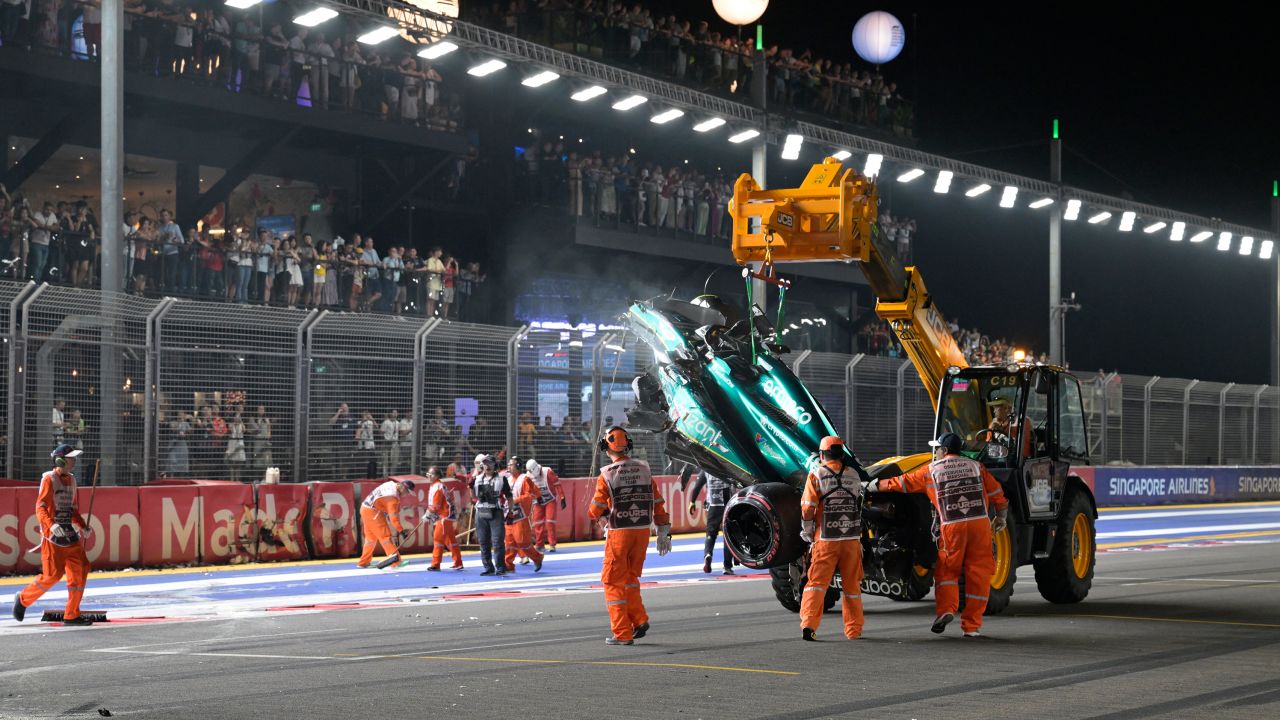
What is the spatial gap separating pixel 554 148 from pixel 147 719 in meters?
25.5

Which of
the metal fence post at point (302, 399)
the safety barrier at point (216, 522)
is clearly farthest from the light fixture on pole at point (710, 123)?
the metal fence post at point (302, 399)

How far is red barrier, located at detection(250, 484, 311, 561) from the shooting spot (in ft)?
63.4

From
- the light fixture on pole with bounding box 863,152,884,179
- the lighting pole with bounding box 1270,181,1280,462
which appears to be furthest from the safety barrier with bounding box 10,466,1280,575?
the lighting pole with bounding box 1270,181,1280,462

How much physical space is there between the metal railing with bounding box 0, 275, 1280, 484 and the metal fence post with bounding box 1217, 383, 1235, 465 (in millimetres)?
12307

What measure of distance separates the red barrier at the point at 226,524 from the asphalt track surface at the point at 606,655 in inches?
57.4

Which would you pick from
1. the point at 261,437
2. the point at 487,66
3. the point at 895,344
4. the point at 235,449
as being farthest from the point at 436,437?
the point at 895,344

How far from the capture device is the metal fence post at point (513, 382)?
22.1 m

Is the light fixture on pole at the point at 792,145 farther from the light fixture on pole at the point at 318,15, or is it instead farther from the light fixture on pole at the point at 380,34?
the light fixture on pole at the point at 318,15

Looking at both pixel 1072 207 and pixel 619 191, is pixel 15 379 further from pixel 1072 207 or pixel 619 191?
pixel 1072 207

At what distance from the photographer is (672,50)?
106 ft

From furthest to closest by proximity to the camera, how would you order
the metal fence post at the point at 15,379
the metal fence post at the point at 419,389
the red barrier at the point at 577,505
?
the red barrier at the point at 577,505 → the metal fence post at the point at 419,389 → the metal fence post at the point at 15,379

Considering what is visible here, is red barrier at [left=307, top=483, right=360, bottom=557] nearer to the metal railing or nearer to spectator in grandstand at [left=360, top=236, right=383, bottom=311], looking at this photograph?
the metal railing

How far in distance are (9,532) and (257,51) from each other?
1271cm

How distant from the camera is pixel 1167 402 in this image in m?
33.2
